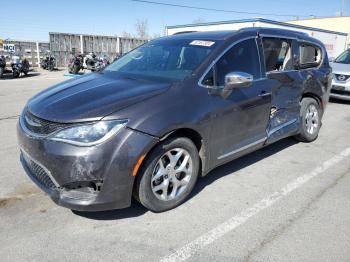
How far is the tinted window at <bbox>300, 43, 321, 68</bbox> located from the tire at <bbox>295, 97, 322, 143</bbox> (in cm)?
57

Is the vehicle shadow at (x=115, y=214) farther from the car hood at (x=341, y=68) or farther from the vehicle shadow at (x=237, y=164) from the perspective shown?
the car hood at (x=341, y=68)

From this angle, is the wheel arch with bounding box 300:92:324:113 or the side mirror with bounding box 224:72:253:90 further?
the wheel arch with bounding box 300:92:324:113

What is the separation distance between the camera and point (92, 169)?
2.82 metres

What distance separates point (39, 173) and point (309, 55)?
4588mm

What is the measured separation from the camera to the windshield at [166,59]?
3.78 m

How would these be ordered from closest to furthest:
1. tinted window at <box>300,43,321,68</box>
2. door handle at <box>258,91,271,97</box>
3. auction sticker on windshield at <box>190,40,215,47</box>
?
auction sticker on windshield at <box>190,40,215,47</box> → door handle at <box>258,91,271,97</box> → tinted window at <box>300,43,321,68</box>

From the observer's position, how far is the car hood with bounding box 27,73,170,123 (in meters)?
2.94

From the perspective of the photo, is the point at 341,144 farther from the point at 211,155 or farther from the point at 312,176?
the point at 211,155

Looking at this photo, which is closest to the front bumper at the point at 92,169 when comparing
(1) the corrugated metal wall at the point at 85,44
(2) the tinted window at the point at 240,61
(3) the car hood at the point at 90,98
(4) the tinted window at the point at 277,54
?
(3) the car hood at the point at 90,98

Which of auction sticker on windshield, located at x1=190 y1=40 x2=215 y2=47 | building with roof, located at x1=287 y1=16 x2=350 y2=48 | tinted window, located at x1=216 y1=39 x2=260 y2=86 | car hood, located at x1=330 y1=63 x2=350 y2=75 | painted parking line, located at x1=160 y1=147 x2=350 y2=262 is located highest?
building with roof, located at x1=287 y1=16 x2=350 y2=48

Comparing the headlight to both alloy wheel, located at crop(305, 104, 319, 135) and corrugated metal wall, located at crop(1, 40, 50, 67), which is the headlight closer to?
alloy wheel, located at crop(305, 104, 319, 135)

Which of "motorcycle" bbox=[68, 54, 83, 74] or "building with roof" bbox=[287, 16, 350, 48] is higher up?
"building with roof" bbox=[287, 16, 350, 48]

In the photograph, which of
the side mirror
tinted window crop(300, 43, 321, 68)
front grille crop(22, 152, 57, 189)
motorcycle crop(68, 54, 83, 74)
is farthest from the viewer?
motorcycle crop(68, 54, 83, 74)

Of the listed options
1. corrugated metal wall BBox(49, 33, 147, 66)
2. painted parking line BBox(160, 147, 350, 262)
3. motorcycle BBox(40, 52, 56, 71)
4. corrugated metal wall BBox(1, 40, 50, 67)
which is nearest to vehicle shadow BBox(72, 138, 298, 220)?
painted parking line BBox(160, 147, 350, 262)
